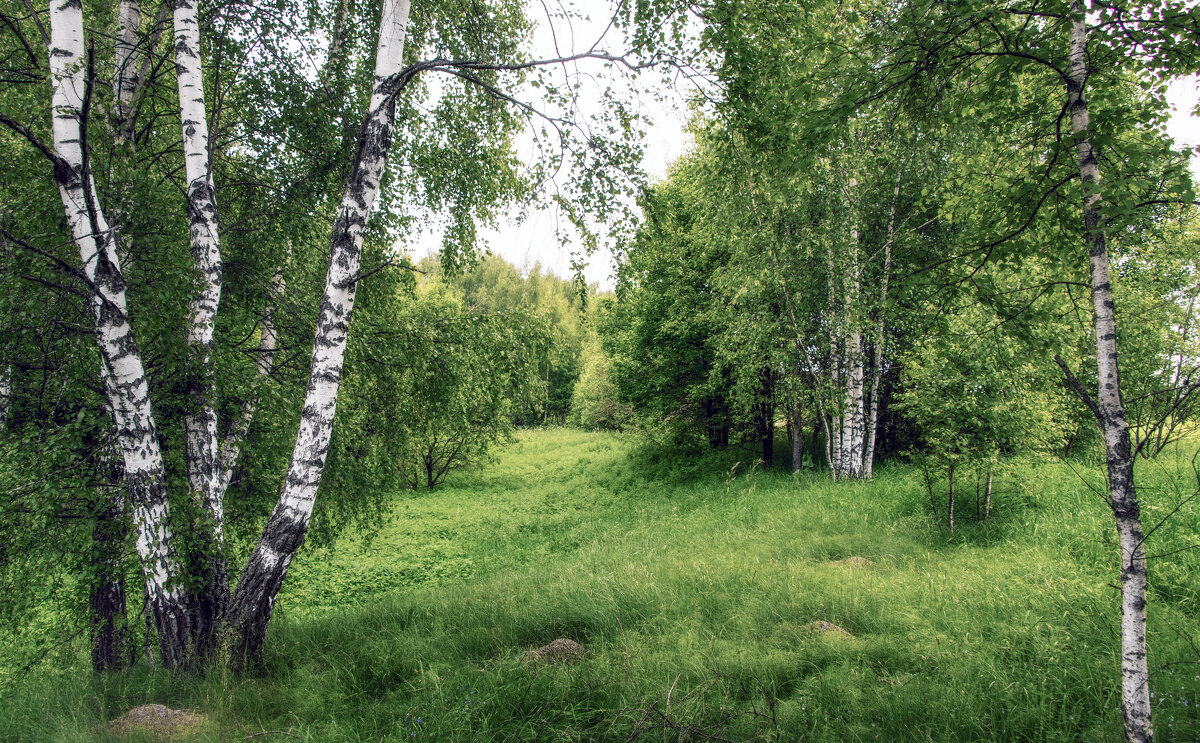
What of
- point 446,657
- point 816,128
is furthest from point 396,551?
point 816,128

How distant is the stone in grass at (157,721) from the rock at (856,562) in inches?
224

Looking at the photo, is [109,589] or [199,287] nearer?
[199,287]

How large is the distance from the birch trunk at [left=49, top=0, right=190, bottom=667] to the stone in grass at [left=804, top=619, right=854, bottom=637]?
4.69 metres

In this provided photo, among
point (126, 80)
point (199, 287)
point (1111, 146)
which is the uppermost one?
point (126, 80)

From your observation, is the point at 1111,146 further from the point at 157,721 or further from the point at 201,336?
the point at 157,721

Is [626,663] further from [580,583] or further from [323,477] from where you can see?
[323,477]

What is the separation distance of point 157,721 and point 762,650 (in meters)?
3.89

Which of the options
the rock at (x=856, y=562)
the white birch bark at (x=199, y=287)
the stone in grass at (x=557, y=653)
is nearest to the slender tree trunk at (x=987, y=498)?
the rock at (x=856, y=562)

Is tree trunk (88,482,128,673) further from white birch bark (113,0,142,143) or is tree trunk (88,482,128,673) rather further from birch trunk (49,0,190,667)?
white birch bark (113,0,142,143)

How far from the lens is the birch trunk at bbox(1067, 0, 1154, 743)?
2.41 meters

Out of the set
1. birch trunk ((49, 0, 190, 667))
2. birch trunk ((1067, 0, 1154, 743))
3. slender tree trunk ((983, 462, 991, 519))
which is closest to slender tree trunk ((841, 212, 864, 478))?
slender tree trunk ((983, 462, 991, 519))

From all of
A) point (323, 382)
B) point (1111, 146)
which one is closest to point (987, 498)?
point (1111, 146)

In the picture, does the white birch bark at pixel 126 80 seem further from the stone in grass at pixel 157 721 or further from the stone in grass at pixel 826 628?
the stone in grass at pixel 826 628

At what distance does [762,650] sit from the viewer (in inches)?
153
